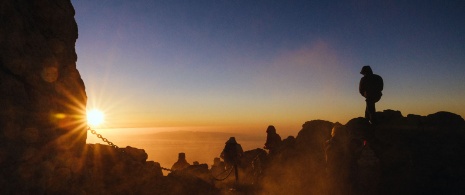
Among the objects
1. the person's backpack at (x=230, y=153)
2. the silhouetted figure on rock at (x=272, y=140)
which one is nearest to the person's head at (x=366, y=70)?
the person's backpack at (x=230, y=153)

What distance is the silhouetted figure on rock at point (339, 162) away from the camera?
902 cm

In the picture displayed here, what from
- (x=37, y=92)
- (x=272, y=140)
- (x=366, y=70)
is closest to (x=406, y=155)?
(x=366, y=70)

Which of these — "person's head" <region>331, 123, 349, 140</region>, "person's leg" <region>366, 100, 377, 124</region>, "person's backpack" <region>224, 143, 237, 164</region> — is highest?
Result: "person's leg" <region>366, 100, 377, 124</region>

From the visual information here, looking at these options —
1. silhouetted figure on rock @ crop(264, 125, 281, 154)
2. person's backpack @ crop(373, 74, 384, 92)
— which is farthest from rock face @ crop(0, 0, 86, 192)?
silhouetted figure on rock @ crop(264, 125, 281, 154)

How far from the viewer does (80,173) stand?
19.7 ft

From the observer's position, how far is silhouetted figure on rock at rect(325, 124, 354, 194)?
9.02 m

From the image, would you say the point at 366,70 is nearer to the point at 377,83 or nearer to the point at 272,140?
the point at 377,83

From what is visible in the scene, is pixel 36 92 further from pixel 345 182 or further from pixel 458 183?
pixel 458 183

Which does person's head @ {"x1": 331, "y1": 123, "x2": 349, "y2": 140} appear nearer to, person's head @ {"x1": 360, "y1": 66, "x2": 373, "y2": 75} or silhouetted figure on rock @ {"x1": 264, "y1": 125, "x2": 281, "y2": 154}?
person's head @ {"x1": 360, "y1": 66, "x2": 373, "y2": 75}

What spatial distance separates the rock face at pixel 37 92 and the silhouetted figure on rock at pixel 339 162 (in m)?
7.70

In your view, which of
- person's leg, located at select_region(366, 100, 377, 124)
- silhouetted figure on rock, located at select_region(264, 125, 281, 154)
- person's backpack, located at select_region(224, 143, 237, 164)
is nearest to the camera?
person's leg, located at select_region(366, 100, 377, 124)

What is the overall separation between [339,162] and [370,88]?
105 inches

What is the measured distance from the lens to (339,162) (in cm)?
927

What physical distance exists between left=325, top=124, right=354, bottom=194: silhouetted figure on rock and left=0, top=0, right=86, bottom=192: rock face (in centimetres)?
770
